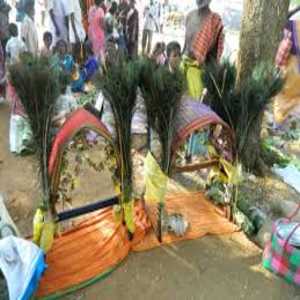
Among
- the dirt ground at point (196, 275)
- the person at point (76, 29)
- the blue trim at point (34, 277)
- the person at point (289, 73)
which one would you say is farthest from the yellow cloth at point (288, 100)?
the blue trim at point (34, 277)

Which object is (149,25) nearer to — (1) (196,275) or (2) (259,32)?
(2) (259,32)

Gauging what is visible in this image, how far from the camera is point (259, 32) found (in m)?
4.14

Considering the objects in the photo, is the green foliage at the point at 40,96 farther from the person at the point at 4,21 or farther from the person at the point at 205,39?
the person at the point at 4,21

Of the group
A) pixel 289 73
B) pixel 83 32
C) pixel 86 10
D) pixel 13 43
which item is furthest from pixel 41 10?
Answer: pixel 289 73

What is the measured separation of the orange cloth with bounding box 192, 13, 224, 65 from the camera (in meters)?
5.18

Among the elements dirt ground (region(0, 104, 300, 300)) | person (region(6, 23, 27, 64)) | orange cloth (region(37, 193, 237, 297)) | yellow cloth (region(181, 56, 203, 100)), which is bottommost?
dirt ground (region(0, 104, 300, 300))

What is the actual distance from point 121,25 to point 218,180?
4261mm

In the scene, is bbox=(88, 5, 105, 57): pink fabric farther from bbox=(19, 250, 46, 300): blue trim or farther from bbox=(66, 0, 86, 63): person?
bbox=(19, 250, 46, 300): blue trim

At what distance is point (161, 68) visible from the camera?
3.13 metres

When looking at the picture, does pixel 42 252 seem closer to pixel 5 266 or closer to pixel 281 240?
pixel 5 266

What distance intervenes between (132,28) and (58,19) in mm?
1266

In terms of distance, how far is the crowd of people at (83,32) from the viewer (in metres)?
5.68

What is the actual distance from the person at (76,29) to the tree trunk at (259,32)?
3518 millimetres

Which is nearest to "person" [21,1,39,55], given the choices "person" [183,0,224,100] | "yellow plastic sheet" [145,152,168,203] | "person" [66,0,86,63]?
"person" [66,0,86,63]
